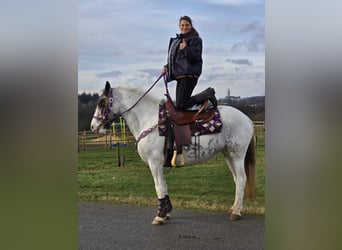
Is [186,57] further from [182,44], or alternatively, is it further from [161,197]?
[161,197]

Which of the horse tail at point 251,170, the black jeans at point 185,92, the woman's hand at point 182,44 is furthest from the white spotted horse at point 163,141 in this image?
the woman's hand at point 182,44

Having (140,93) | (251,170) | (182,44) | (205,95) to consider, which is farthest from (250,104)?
(140,93)

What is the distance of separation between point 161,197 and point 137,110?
0.45 m

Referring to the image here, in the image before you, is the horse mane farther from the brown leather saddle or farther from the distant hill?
the distant hill

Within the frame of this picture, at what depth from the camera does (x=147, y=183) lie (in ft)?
7.75

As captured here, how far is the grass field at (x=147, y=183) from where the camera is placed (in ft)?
7.70

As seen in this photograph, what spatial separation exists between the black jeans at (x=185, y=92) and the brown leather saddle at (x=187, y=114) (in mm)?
30

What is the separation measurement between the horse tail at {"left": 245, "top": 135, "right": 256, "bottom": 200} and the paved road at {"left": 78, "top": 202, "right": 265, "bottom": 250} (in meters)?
0.12

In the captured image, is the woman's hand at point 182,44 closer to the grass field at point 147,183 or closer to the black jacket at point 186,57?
the black jacket at point 186,57

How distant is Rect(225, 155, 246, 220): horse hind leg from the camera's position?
2328mm
